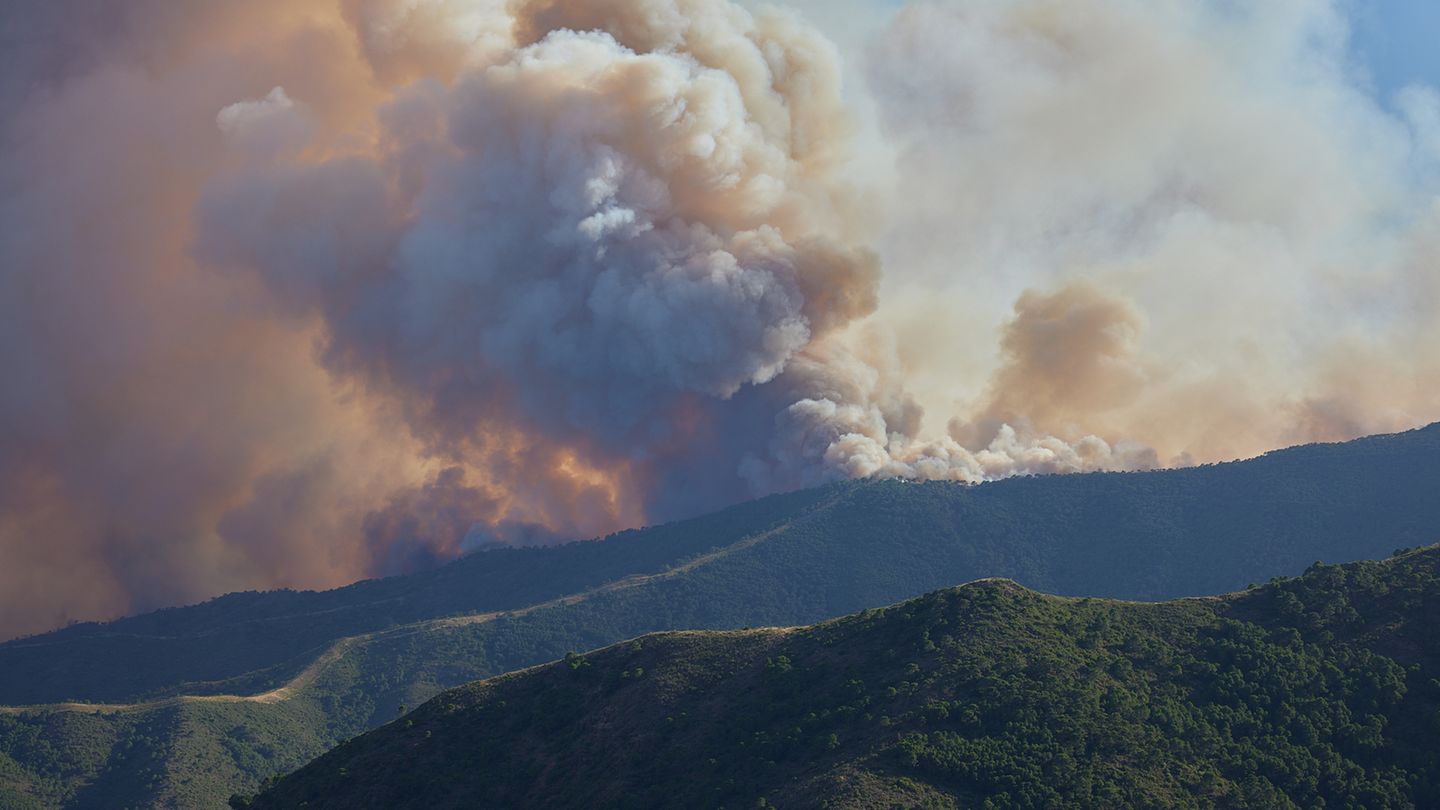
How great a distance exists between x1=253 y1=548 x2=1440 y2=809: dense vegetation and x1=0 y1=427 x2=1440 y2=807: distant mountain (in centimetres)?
4182

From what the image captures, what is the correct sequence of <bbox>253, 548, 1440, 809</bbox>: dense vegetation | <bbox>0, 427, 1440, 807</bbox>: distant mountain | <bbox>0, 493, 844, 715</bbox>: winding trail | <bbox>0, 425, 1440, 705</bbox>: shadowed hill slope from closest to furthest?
<bbox>253, 548, 1440, 809</bbox>: dense vegetation
<bbox>0, 427, 1440, 807</bbox>: distant mountain
<bbox>0, 425, 1440, 705</bbox>: shadowed hill slope
<bbox>0, 493, 844, 715</bbox>: winding trail

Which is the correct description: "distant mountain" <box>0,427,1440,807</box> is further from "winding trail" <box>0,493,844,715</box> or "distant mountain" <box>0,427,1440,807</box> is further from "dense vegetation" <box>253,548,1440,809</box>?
"dense vegetation" <box>253,548,1440,809</box>

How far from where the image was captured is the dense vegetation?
57.5 meters

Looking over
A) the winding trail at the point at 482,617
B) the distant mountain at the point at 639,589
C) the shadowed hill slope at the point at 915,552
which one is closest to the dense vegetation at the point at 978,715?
the distant mountain at the point at 639,589

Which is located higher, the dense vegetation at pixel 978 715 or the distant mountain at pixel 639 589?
the distant mountain at pixel 639 589

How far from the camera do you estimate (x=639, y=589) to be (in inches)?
5034

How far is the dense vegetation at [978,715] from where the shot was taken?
189 feet

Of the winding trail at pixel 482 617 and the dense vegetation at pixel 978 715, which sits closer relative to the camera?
the dense vegetation at pixel 978 715

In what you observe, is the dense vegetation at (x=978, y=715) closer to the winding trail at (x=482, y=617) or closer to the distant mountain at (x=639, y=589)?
the distant mountain at (x=639, y=589)

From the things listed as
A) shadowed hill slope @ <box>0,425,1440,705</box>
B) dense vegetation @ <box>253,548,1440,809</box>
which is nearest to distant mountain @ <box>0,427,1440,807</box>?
shadowed hill slope @ <box>0,425,1440,705</box>

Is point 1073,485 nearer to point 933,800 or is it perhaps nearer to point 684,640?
point 684,640

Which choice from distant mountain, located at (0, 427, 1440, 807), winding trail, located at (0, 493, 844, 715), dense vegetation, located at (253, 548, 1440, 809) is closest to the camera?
dense vegetation, located at (253, 548, 1440, 809)

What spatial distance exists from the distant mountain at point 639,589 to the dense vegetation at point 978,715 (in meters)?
41.8

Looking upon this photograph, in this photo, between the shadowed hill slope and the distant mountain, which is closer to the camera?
the distant mountain
